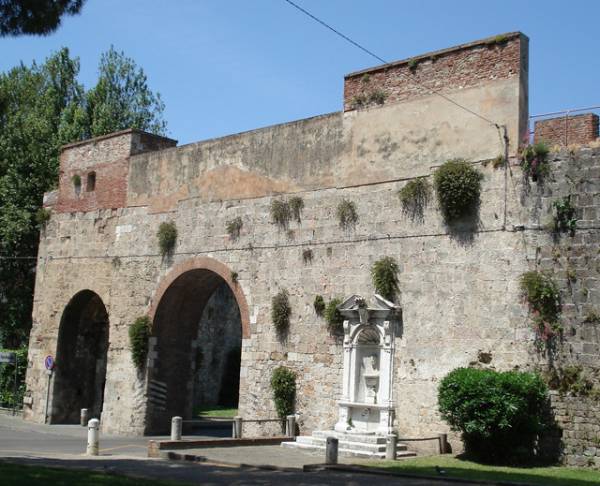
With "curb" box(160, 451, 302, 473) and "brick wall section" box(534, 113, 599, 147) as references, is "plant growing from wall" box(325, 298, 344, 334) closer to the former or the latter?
"curb" box(160, 451, 302, 473)

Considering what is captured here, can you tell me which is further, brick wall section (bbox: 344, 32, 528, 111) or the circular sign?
the circular sign

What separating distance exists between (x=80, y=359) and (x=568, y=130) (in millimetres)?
17160

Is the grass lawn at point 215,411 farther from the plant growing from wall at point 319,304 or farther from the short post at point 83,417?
the plant growing from wall at point 319,304

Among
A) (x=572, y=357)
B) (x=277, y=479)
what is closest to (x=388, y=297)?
(x=572, y=357)

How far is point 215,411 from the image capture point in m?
32.2

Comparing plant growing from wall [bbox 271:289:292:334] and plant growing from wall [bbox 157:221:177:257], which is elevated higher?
plant growing from wall [bbox 157:221:177:257]

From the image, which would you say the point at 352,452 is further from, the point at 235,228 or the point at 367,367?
the point at 235,228

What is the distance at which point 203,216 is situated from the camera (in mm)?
21453

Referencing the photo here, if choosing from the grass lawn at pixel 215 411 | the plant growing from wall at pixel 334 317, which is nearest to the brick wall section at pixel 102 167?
the plant growing from wall at pixel 334 317

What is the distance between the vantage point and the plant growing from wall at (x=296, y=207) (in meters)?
19.2

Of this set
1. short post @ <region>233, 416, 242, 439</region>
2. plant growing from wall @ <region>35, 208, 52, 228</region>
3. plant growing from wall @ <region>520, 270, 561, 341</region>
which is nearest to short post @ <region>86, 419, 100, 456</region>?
short post @ <region>233, 416, 242, 439</region>

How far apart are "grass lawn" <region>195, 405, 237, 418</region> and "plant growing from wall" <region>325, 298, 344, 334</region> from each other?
514 inches

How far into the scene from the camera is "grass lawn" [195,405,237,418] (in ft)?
100

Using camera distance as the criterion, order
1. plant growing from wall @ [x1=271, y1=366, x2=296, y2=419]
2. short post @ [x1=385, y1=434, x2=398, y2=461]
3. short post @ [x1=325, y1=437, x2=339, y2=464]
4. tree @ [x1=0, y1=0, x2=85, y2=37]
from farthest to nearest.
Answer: plant growing from wall @ [x1=271, y1=366, x2=296, y2=419] < short post @ [x1=385, y1=434, x2=398, y2=461] < short post @ [x1=325, y1=437, x2=339, y2=464] < tree @ [x1=0, y1=0, x2=85, y2=37]
